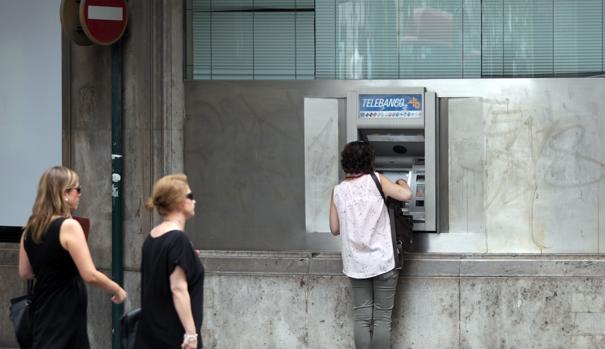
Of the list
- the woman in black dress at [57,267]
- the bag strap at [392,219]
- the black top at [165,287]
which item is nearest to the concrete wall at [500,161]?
the bag strap at [392,219]

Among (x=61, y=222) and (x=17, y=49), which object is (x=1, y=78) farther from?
(x=61, y=222)

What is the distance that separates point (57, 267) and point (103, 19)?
3085 millimetres

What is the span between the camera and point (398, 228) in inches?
269

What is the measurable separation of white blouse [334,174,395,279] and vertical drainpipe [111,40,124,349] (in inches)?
78.2

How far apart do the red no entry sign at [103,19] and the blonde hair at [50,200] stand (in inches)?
105

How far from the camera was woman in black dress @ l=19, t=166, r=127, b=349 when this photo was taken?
4.74 metres

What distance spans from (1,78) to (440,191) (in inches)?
149

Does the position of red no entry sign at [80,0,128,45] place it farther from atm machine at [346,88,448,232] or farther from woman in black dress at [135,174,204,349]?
woman in black dress at [135,174,204,349]

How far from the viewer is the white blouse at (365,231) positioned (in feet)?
21.4

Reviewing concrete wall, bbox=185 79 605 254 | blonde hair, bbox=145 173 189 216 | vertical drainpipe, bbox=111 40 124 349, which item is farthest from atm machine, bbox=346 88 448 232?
blonde hair, bbox=145 173 189 216

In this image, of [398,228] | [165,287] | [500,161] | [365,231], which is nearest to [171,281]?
[165,287]

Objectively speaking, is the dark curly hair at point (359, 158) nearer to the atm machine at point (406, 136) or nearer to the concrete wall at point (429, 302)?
the atm machine at point (406, 136)

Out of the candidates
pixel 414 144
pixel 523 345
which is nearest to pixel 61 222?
pixel 414 144

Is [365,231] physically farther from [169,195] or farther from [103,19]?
[103,19]
